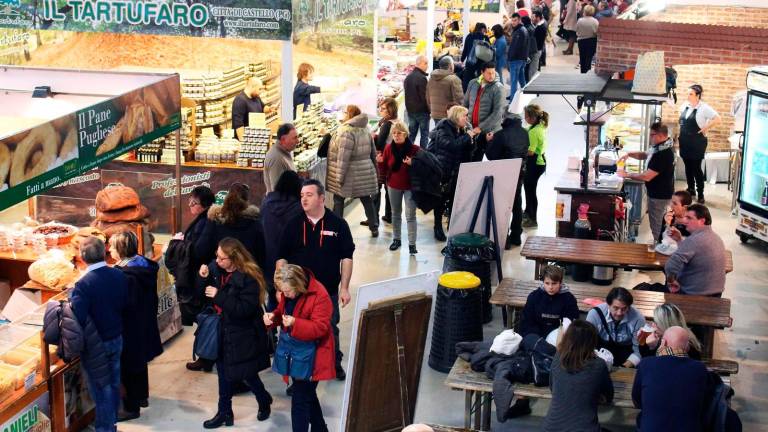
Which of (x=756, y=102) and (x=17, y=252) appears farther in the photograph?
(x=756, y=102)

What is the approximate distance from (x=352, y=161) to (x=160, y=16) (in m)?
2.49

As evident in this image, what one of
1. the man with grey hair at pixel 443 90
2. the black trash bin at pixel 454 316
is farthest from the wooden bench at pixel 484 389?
the man with grey hair at pixel 443 90

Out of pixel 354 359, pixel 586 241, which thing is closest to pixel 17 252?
pixel 354 359

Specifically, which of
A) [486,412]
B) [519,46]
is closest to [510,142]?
[486,412]

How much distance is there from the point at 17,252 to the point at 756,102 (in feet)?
26.9

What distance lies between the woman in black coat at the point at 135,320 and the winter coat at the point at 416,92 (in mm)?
8383

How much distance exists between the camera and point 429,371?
9.27 m

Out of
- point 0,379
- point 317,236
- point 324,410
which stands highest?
point 317,236

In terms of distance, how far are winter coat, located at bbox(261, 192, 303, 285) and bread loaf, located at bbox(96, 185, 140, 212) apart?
1112mm

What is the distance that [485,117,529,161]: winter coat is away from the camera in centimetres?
1223

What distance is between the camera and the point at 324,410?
8500 mm

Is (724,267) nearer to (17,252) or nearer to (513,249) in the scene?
(513,249)

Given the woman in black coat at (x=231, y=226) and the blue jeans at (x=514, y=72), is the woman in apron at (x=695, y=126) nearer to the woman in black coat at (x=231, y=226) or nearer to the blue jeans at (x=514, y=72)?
the woman in black coat at (x=231, y=226)

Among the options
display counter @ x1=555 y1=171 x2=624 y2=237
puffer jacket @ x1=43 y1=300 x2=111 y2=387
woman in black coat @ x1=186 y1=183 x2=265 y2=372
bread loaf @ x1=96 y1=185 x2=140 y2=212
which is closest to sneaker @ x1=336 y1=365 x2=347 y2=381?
woman in black coat @ x1=186 y1=183 x2=265 y2=372
